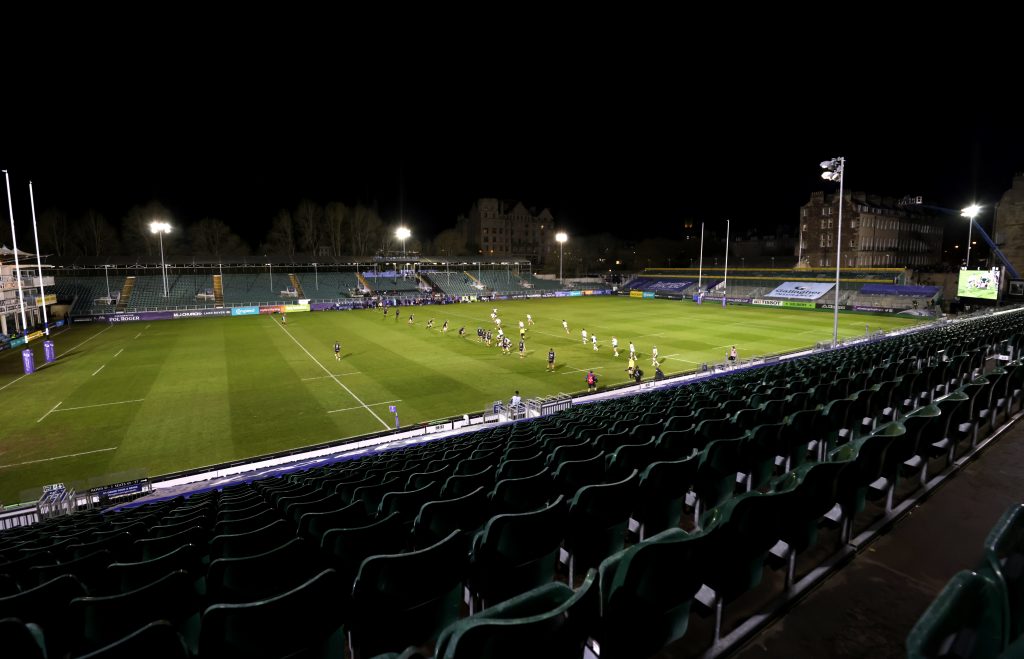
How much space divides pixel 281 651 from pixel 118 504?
13966 mm

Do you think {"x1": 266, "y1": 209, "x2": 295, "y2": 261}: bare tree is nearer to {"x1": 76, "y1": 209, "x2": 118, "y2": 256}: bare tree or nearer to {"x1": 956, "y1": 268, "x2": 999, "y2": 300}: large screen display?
{"x1": 76, "y1": 209, "x2": 118, "y2": 256}: bare tree

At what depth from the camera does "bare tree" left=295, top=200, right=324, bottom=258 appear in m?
97.9

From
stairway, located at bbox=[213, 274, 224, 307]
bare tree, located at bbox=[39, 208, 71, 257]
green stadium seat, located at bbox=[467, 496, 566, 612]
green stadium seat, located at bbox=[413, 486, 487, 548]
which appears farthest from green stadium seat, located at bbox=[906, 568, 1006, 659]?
bare tree, located at bbox=[39, 208, 71, 257]

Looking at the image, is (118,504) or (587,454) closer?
(587,454)

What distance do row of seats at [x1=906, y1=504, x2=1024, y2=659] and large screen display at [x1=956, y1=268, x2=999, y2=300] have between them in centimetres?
5245

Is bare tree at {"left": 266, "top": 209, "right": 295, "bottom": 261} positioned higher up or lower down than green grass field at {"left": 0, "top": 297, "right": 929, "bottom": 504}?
higher up

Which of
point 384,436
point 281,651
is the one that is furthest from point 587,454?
point 384,436

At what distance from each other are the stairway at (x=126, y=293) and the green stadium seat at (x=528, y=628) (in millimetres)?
76052

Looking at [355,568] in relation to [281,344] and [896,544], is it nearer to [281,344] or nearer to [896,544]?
[896,544]

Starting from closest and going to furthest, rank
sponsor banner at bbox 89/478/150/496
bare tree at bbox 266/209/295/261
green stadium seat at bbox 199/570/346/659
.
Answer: green stadium seat at bbox 199/570/346/659
sponsor banner at bbox 89/478/150/496
bare tree at bbox 266/209/295/261

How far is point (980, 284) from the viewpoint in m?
42.6

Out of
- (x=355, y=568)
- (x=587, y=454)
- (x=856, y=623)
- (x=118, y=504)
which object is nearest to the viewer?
(x=856, y=623)

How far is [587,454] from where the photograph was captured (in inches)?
296

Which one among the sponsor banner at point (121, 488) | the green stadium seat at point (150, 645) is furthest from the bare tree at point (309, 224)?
the green stadium seat at point (150, 645)
